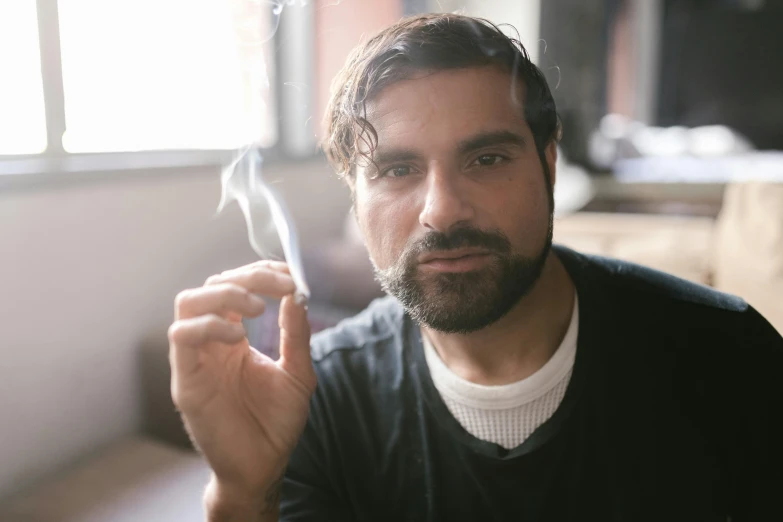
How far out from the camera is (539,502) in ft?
2.88

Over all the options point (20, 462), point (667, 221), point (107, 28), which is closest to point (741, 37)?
point (667, 221)

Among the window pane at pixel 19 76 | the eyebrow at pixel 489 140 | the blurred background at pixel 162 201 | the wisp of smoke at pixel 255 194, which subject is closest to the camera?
the eyebrow at pixel 489 140

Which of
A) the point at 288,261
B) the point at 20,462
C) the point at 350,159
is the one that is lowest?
the point at 20,462

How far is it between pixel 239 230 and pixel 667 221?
119 centimetres

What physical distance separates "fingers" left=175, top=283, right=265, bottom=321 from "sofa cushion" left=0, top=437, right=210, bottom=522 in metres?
0.51

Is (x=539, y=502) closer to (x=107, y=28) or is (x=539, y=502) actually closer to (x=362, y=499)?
(x=362, y=499)

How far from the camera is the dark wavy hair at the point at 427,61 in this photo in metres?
0.86

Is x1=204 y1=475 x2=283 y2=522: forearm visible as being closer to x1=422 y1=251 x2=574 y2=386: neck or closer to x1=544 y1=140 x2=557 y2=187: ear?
x1=422 y1=251 x2=574 y2=386: neck

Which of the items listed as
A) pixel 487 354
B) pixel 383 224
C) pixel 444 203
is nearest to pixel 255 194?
pixel 383 224

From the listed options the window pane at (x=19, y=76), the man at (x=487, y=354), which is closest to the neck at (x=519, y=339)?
the man at (x=487, y=354)

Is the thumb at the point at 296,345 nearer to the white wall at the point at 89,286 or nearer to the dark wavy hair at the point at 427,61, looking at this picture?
the dark wavy hair at the point at 427,61

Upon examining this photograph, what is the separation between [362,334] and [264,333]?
1.44 feet

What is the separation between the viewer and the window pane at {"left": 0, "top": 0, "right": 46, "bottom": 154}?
1.40 m

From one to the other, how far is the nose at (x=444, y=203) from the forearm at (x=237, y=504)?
435 millimetres
